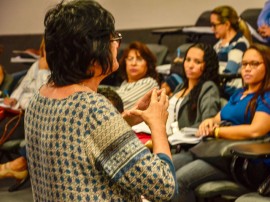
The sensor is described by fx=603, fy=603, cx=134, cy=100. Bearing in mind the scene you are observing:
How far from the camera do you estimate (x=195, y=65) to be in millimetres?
3812

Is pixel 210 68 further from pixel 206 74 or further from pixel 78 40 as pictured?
pixel 78 40

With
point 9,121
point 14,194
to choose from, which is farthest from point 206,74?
point 14,194

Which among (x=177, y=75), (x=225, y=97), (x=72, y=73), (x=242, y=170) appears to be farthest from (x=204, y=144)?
(x=72, y=73)

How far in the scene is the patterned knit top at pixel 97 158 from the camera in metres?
1.45

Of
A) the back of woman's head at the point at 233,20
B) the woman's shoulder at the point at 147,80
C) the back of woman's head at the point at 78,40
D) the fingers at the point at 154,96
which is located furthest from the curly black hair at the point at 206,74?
the back of woman's head at the point at 78,40

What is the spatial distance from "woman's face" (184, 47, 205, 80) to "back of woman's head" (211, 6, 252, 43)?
2.76 ft

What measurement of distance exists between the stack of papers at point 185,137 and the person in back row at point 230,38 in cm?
88

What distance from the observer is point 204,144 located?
3.23 metres

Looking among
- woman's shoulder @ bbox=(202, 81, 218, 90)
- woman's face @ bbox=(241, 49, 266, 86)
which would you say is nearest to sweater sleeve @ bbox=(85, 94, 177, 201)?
woman's face @ bbox=(241, 49, 266, 86)

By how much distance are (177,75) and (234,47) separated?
1.53 ft

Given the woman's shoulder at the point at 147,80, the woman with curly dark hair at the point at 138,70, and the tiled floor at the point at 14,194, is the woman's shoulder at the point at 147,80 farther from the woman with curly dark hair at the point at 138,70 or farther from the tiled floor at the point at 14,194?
the tiled floor at the point at 14,194

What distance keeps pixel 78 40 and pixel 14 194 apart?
9.36 feet

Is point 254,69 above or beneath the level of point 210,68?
above

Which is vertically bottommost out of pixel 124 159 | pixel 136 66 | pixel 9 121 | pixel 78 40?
pixel 9 121
